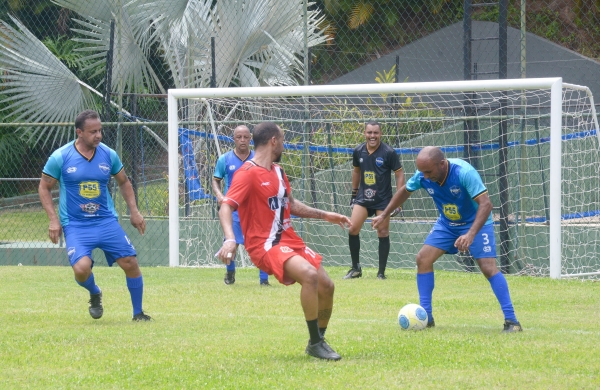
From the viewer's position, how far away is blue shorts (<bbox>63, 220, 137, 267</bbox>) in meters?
8.38

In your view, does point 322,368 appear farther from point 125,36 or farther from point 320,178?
point 125,36

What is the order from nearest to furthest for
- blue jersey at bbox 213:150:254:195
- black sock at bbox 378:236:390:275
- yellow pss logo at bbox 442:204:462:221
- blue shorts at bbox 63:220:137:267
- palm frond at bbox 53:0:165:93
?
yellow pss logo at bbox 442:204:462:221, blue shorts at bbox 63:220:137:267, blue jersey at bbox 213:150:254:195, black sock at bbox 378:236:390:275, palm frond at bbox 53:0:165:93

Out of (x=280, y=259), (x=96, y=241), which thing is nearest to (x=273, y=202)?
(x=280, y=259)

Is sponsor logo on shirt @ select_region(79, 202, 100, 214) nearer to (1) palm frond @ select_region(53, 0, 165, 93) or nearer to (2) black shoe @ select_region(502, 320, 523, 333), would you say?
(2) black shoe @ select_region(502, 320, 523, 333)

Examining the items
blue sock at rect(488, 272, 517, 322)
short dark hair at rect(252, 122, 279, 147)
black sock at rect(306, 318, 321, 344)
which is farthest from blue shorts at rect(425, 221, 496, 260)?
short dark hair at rect(252, 122, 279, 147)

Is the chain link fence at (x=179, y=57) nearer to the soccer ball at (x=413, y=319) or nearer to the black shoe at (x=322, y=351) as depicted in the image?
the soccer ball at (x=413, y=319)

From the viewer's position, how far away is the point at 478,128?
13.5 metres

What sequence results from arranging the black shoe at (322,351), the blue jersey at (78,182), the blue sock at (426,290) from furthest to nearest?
the blue jersey at (78,182), the blue sock at (426,290), the black shoe at (322,351)

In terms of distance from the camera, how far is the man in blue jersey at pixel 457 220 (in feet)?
24.4

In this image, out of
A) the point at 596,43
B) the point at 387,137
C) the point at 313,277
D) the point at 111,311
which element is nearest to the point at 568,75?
the point at 596,43

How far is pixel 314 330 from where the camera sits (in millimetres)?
6414

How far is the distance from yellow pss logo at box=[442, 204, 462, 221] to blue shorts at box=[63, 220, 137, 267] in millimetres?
2993

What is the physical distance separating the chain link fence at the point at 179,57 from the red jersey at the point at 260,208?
24.4 ft

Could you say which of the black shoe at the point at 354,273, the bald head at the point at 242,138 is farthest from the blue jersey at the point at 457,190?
the black shoe at the point at 354,273
